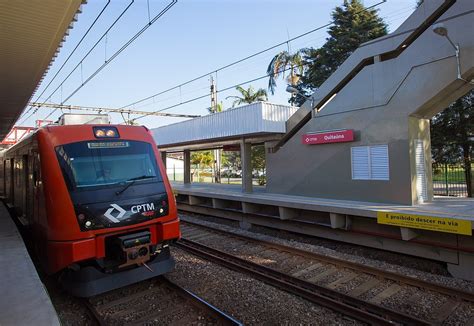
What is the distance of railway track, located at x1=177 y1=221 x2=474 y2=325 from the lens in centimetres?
512

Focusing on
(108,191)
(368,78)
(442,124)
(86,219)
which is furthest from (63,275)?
(442,124)

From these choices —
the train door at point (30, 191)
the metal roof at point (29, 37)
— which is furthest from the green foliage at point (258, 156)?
the train door at point (30, 191)

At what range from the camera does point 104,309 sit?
532 centimetres

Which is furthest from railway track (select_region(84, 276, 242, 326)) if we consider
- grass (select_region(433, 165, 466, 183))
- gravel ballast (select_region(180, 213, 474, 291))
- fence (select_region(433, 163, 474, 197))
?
grass (select_region(433, 165, 466, 183))

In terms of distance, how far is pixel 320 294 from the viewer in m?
5.88

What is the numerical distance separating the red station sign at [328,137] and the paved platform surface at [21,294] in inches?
358

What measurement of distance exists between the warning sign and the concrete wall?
161 centimetres

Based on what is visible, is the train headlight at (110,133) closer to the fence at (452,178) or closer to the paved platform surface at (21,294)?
the paved platform surface at (21,294)

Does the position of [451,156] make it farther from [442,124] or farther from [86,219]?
[86,219]

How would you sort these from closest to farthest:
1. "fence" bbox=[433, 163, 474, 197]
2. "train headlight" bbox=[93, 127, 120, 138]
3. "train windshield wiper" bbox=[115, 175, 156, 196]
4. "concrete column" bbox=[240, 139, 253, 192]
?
"train windshield wiper" bbox=[115, 175, 156, 196], "train headlight" bbox=[93, 127, 120, 138], "concrete column" bbox=[240, 139, 253, 192], "fence" bbox=[433, 163, 474, 197]

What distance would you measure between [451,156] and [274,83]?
1584 centimetres

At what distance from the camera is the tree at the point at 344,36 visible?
22078mm

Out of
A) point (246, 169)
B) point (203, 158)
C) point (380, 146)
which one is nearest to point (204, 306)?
point (380, 146)

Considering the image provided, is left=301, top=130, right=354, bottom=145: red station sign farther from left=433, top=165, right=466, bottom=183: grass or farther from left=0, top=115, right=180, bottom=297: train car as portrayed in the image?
left=433, top=165, right=466, bottom=183: grass
